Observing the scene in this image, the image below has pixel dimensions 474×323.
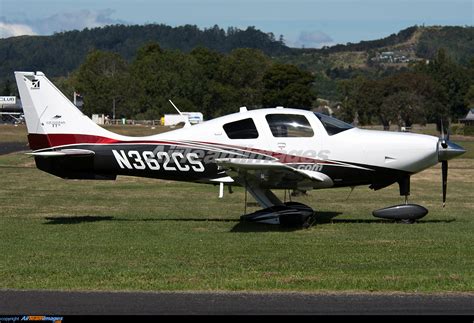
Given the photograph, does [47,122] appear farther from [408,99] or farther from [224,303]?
[408,99]

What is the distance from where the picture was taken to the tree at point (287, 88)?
109 m

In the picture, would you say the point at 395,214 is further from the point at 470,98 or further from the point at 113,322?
the point at 470,98

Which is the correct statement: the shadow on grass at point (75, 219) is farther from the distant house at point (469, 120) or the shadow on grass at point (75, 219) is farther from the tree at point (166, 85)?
the distant house at point (469, 120)

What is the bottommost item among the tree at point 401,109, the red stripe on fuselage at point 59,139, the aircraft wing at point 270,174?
the tree at point 401,109

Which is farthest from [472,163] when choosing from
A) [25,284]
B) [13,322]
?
[13,322]

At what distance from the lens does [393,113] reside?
9994 cm

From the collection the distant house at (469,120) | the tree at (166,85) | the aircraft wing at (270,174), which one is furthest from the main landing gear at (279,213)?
the distant house at (469,120)

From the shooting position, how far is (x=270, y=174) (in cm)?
1573

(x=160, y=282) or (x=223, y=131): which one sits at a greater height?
(x=223, y=131)

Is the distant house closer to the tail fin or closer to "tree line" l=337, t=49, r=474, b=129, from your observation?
"tree line" l=337, t=49, r=474, b=129

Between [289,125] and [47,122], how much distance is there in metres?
4.61

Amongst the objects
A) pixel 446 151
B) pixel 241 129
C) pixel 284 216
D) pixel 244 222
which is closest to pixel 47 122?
pixel 241 129

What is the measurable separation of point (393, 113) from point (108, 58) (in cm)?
6090

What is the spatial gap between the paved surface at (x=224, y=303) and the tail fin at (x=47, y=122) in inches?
293
